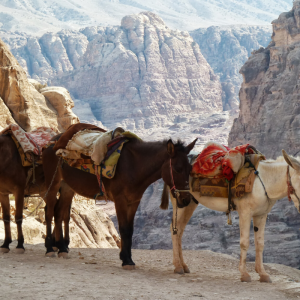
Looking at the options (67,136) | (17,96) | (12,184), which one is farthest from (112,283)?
(17,96)

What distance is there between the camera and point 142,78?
178 meters

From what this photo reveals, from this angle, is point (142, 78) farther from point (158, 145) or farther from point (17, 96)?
point (158, 145)

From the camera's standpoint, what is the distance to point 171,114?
16838 cm

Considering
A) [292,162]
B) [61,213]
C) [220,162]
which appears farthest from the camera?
[61,213]

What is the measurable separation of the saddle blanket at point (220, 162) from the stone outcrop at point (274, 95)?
63976mm

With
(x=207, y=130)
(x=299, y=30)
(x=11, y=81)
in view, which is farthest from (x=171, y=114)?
(x=11, y=81)

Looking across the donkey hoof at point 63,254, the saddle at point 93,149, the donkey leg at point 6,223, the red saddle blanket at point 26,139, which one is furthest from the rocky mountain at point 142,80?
the saddle at point 93,149

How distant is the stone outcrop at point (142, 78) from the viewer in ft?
559

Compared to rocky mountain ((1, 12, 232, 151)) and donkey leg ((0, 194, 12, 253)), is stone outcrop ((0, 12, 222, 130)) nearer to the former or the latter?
rocky mountain ((1, 12, 232, 151))

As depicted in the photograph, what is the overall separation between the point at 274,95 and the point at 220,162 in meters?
72.7

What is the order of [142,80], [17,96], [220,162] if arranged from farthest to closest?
[142,80] → [17,96] → [220,162]

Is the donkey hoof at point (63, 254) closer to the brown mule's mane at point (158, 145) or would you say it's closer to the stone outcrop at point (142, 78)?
the brown mule's mane at point (158, 145)

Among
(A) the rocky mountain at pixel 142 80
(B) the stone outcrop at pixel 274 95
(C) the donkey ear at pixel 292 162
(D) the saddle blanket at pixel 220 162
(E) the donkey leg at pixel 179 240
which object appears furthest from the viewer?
(A) the rocky mountain at pixel 142 80

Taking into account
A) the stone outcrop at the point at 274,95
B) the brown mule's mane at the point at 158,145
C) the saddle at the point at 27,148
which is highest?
the brown mule's mane at the point at 158,145
